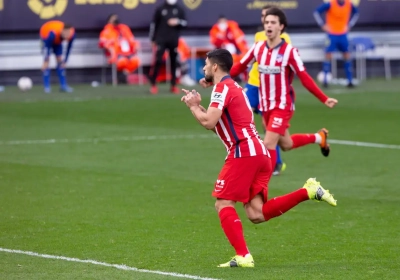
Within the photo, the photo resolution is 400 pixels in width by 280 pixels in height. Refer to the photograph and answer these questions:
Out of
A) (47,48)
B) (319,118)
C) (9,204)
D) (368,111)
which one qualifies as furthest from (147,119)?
(9,204)

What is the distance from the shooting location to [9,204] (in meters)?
11.2

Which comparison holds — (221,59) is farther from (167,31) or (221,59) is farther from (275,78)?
(167,31)

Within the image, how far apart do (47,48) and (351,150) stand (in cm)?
1270

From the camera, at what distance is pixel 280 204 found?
8.44 metres

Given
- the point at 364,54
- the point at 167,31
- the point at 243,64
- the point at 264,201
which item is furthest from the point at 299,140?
the point at 364,54

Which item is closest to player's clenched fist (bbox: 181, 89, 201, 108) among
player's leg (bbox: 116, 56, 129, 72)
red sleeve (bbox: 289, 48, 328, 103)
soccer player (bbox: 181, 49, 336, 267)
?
soccer player (bbox: 181, 49, 336, 267)

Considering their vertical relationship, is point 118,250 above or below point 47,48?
above

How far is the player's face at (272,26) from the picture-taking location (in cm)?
1167

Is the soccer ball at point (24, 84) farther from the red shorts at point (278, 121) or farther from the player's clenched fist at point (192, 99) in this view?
the player's clenched fist at point (192, 99)

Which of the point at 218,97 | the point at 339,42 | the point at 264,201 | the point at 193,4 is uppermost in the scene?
the point at 218,97

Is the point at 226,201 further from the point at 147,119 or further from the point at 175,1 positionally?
the point at 175,1

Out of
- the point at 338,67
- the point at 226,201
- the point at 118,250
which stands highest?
the point at 226,201

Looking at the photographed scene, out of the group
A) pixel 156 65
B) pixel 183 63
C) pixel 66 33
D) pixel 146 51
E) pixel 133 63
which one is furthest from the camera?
pixel 146 51

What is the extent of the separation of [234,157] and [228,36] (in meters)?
22.3
